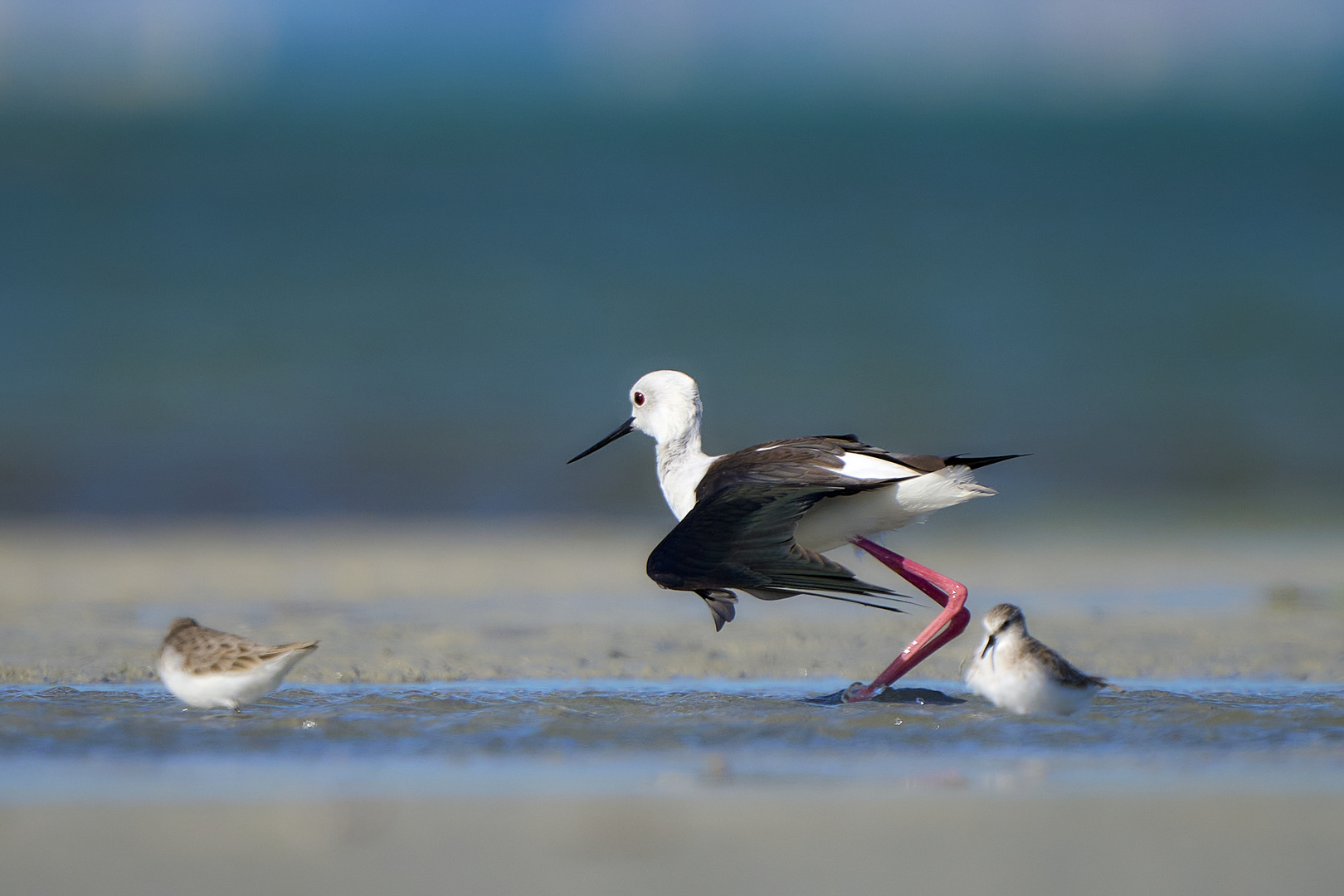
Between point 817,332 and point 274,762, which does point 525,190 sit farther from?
point 274,762

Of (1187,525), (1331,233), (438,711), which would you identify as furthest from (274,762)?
(1331,233)

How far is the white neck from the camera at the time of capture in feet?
20.6

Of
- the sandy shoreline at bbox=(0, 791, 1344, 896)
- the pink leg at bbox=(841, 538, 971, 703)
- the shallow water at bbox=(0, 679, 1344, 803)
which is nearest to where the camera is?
the sandy shoreline at bbox=(0, 791, 1344, 896)

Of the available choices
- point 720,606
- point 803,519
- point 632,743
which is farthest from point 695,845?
point 803,519

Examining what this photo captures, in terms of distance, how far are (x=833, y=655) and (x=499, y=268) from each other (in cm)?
1273

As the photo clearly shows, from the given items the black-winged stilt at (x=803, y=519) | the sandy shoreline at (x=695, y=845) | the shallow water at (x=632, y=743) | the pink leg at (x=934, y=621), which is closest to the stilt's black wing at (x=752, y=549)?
the black-winged stilt at (x=803, y=519)

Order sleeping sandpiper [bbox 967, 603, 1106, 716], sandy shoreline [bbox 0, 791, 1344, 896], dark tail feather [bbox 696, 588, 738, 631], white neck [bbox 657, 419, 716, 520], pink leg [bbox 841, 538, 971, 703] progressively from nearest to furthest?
sandy shoreline [bbox 0, 791, 1344, 896], sleeping sandpiper [bbox 967, 603, 1106, 716], dark tail feather [bbox 696, 588, 738, 631], pink leg [bbox 841, 538, 971, 703], white neck [bbox 657, 419, 716, 520]

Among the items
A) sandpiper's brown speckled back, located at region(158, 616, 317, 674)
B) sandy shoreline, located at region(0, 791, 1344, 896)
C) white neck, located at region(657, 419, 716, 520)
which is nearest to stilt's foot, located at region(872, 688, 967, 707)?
white neck, located at region(657, 419, 716, 520)

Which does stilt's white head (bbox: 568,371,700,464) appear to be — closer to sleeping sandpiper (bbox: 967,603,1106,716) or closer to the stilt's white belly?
the stilt's white belly

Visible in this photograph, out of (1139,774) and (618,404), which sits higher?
(618,404)

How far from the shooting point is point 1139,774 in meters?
4.03

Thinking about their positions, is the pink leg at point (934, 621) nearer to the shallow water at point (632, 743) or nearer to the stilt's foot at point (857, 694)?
the stilt's foot at point (857, 694)

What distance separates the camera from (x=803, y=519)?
578 centimetres

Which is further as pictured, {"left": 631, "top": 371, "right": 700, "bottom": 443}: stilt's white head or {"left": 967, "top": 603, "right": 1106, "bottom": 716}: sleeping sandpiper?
{"left": 631, "top": 371, "right": 700, "bottom": 443}: stilt's white head
